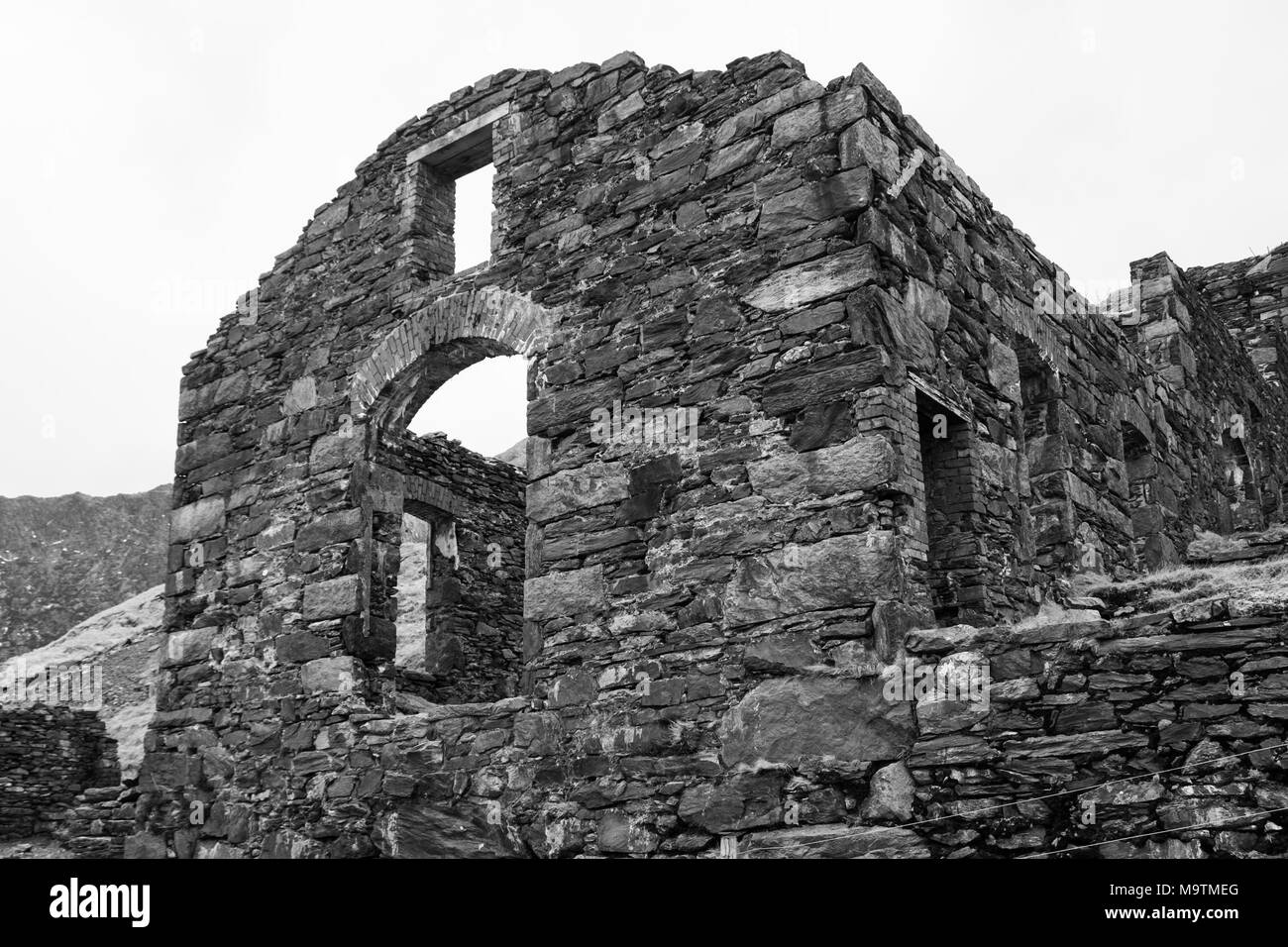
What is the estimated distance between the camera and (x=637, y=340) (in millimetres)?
7402

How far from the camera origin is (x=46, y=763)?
14.0 m

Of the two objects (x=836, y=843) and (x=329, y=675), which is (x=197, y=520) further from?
(x=836, y=843)

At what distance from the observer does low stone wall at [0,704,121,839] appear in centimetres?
1334

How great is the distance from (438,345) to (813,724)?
4.21 m

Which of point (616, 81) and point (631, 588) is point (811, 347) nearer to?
point (631, 588)

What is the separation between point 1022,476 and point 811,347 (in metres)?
2.13

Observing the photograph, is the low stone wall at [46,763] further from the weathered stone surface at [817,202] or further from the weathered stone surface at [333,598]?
the weathered stone surface at [817,202]

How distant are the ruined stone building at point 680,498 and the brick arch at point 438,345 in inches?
1.2

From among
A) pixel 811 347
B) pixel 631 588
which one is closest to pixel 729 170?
pixel 811 347

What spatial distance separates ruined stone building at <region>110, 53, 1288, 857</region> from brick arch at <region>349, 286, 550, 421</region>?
0.10ft

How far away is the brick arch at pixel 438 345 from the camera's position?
8203mm

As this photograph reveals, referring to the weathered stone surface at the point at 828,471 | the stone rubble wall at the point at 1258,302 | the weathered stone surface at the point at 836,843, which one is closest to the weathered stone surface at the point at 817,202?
the weathered stone surface at the point at 828,471

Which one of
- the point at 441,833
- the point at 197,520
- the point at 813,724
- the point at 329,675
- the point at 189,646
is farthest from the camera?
the point at 197,520

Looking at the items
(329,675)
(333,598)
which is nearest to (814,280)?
(333,598)
